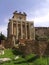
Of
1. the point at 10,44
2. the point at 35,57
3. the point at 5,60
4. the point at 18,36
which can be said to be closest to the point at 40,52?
the point at 35,57

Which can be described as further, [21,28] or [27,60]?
[21,28]

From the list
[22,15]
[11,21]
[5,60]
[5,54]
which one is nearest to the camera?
[5,60]

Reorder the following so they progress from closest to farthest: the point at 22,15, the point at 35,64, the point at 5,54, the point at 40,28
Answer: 1. the point at 35,64
2. the point at 5,54
3. the point at 22,15
4. the point at 40,28

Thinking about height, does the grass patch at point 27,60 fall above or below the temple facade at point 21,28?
below

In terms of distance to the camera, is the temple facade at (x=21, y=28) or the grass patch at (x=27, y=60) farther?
the temple facade at (x=21, y=28)

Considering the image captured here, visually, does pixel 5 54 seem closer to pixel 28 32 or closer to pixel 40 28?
pixel 28 32

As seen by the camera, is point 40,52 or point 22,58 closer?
point 22,58

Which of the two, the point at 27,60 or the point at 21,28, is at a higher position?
the point at 21,28

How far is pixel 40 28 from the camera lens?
76.9 meters

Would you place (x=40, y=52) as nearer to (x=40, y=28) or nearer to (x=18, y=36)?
(x=18, y=36)

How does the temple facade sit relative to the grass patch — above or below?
above

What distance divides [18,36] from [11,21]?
4588 mm

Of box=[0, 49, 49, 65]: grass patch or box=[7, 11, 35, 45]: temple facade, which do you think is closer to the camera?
box=[0, 49, 49, 65]: grass patch

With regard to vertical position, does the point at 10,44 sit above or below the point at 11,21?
below
